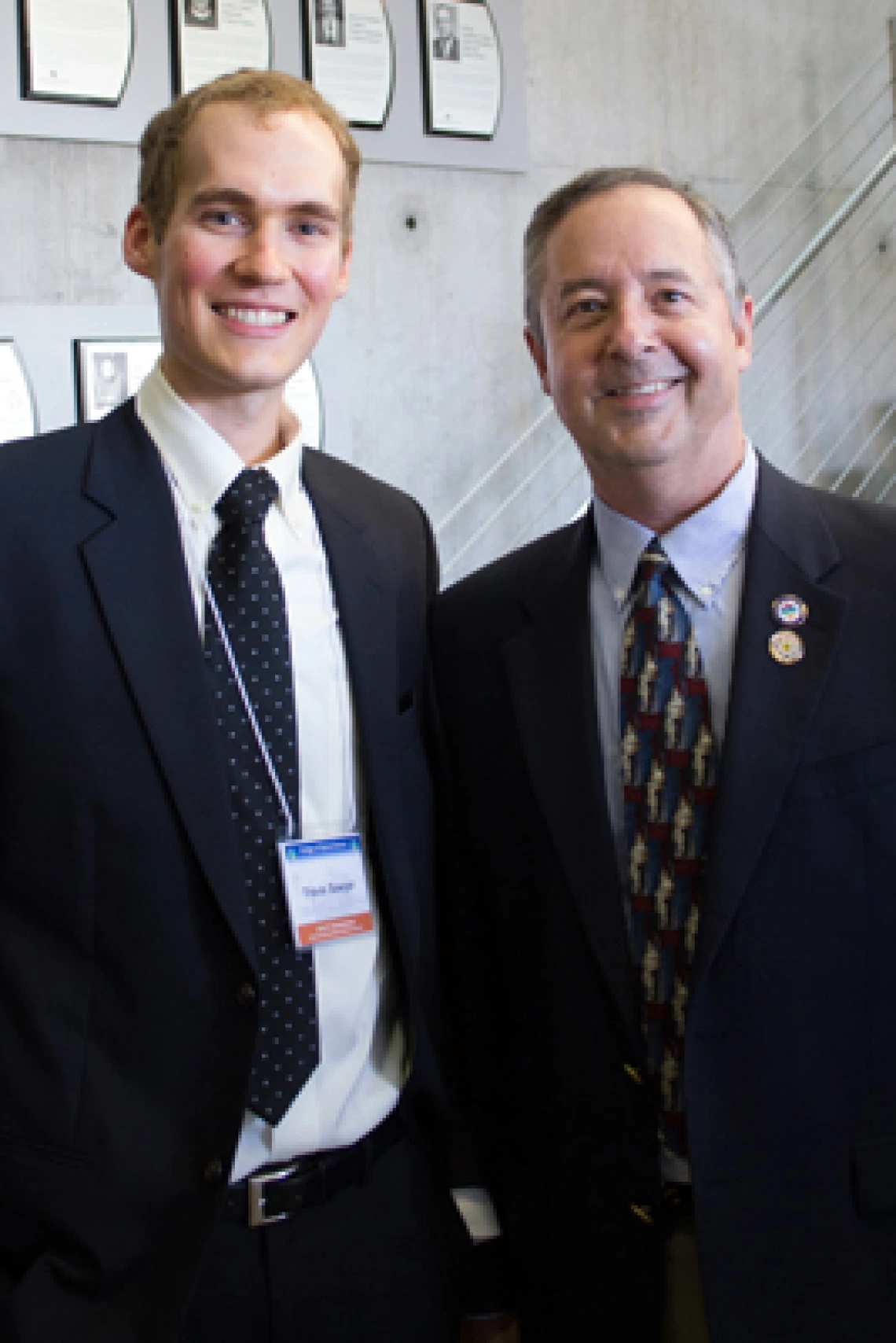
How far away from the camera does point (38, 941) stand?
4.49 ft

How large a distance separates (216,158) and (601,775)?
2.95 ft

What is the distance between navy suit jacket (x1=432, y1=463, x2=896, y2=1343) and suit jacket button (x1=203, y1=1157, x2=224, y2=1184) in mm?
452

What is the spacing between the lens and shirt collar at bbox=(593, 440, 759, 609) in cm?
156

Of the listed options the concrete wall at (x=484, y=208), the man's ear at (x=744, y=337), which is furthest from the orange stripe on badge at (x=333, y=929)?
the concrete wall at (x=484, y=208)

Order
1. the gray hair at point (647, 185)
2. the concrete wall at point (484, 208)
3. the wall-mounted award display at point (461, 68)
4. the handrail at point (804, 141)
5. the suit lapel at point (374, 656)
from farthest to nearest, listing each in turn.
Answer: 1. the handrail at point (804, 141)
2. the wall-mounted award display at point (461, 68)
3. the concrete wall at point (484, 208)
4. the gray hair at point (647, 185)
5. the suit lapel at point (374, 656)

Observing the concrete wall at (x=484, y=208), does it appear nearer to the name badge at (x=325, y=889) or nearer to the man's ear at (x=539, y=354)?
the man's ear at (x=539, y=354)

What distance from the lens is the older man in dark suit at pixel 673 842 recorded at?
1.41 m

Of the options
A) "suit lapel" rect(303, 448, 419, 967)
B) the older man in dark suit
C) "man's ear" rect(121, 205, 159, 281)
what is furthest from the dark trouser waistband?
"man's ear" rect(121, 205, 159, 281)

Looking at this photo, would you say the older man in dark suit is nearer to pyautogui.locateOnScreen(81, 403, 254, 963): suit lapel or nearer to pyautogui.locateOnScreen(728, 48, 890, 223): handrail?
pyautogui.locateOnScreen(81, 403, 254, 963): suit lapel

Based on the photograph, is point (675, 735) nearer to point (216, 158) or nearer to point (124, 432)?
point (124, 432)

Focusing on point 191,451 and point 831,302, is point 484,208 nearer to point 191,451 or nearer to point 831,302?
point 831,302

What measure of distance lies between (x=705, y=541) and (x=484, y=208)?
3.16m

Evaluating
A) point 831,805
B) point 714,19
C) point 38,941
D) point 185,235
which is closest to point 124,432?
point 185,235

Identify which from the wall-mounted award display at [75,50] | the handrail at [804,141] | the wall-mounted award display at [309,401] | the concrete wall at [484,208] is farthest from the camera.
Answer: the handrail at [804,141]
